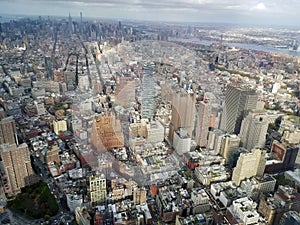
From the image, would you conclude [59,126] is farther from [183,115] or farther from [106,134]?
[183,115]

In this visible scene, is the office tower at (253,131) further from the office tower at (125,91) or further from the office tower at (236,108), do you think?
the office tower at (125,91)

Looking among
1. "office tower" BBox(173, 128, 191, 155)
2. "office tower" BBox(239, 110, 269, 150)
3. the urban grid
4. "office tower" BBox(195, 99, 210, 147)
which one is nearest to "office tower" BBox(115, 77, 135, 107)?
the urban grid

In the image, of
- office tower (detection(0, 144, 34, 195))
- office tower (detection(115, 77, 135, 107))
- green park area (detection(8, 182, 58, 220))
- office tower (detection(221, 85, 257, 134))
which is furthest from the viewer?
office tower (detection(115, 77, 135, 107))

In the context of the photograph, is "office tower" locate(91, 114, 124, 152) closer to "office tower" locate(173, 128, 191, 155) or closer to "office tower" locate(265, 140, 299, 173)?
"office tower" locate(173, 128, 191, 155)

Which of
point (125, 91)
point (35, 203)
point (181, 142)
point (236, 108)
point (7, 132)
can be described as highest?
point (125, 91)

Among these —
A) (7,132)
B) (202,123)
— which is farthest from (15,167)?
(202,123)

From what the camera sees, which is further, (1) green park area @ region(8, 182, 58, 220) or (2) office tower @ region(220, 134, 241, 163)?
(2) office tower @ region(220, 134, 241, 163)

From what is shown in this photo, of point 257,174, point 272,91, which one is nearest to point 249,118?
point 257,174
